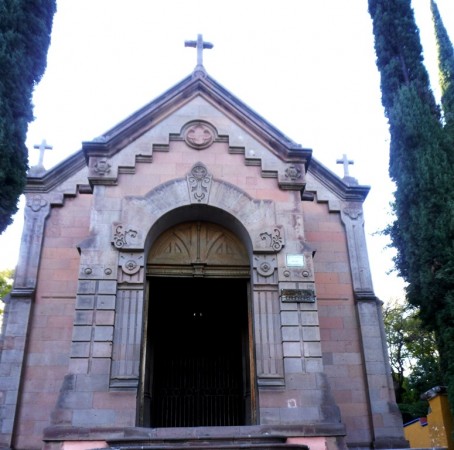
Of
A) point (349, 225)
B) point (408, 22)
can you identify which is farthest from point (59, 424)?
point (408, 22)

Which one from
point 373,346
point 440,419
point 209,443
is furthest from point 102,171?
point 440,419

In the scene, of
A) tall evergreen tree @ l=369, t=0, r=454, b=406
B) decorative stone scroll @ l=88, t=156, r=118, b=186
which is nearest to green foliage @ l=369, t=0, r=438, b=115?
tall evergreen tree @ l=369, t=0, r=454, b=406

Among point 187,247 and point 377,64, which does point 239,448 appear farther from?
point 377,64

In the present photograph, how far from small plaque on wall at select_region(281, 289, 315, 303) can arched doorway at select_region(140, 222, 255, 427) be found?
1659 millimetres

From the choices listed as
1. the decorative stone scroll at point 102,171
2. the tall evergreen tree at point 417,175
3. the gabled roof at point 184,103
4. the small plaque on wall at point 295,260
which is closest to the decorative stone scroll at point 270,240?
the small plaque on wall at point 295,260

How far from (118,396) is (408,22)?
14.1 meters

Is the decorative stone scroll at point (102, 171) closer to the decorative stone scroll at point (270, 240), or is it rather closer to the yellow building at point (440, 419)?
the decorative stone scroll at point (270, 240)

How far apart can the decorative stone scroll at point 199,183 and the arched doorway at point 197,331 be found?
981 millimetres

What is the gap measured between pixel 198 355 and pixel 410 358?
104 ft

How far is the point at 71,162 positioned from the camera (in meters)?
15.3

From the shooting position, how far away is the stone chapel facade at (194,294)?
33.9 ft

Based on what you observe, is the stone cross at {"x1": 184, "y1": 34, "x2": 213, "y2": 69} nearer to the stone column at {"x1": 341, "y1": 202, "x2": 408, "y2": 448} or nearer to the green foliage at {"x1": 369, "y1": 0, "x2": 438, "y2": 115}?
the green foliage at {"x1": 369, "y1": 0, "x2": 438, "y2": 115}

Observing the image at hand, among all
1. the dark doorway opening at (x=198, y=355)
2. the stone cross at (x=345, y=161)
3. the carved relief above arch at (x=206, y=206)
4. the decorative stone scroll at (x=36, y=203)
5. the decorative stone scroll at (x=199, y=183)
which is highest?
the stone cross at (x=345, y=161)

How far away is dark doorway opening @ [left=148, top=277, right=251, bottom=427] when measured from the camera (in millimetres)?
15141
